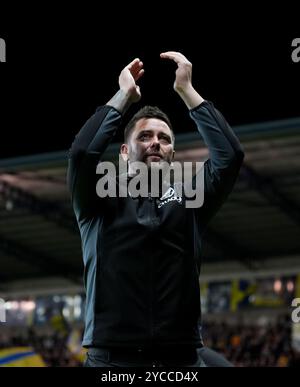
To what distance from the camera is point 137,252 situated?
107 inches

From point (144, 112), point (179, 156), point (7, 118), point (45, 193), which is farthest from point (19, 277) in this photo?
point (144, 112)

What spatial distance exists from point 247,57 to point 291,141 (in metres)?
8.47

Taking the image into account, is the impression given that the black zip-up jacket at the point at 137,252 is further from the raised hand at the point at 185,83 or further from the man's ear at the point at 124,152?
the man's ear at the point at 124,152

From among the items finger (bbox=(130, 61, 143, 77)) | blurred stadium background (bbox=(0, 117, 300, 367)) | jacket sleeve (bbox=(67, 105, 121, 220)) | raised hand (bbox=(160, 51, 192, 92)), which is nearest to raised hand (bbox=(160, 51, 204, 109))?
raised hand (bbox=(160, 51, 192, 92))

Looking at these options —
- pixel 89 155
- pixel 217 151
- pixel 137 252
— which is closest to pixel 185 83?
pixel 217 151

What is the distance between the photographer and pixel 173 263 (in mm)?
2730

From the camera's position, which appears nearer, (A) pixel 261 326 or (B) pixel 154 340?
(B) pixel 154 340

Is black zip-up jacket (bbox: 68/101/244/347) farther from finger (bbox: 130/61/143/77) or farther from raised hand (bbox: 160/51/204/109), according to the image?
finger (bbox: 130/61/143/77)

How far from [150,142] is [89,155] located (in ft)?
1.00

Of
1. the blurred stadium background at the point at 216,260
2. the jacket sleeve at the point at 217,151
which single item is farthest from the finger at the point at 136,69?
the blurred stadium background at the point at 216,260

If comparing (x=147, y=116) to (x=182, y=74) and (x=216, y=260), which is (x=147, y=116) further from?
(x=216, y=260)

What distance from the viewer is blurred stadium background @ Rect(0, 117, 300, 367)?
16.5m

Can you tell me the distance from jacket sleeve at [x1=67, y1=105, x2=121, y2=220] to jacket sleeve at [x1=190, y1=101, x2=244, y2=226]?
1.24ft
